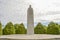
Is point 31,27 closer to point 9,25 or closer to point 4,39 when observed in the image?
Result: point 9,25

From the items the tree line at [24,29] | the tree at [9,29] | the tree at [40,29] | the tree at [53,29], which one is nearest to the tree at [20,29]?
the tree line at [24,29]

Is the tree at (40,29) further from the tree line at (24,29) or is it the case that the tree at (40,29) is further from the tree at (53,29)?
the tree at (53,29)

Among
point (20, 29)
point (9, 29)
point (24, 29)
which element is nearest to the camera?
point (9, 29)

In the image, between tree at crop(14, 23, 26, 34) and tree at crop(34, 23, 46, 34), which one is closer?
tree at crop(14, 23, 26, 34)

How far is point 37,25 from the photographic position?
46.5 ft

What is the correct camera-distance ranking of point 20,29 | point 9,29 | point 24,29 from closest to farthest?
1. point 9,29
2. point 20,29
3. point 24,29

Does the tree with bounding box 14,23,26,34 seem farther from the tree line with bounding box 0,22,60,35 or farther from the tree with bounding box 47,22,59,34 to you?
the tree with bounding box 47,22,59,34

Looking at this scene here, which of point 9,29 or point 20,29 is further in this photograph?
point 20,29

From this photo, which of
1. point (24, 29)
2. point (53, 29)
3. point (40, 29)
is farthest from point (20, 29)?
point (53, 29)

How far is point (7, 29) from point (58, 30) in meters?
4.64

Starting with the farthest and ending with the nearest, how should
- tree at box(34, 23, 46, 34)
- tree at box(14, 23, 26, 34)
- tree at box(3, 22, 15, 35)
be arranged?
tree at box(34, 23, 46, 34) → tree at box(14, 23, 26, 34) → tree at box(3, 22, 15, 35)

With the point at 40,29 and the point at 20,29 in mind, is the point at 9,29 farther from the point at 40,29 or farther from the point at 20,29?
the point at 40,29

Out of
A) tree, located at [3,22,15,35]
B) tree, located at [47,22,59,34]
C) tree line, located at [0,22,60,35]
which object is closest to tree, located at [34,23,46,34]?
tree line, located at [0,22,60,35]

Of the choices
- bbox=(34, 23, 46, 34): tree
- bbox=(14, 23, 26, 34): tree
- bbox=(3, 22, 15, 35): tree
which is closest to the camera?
bbox=(3, 22, 15, 35): tree
